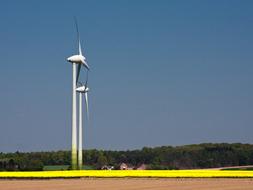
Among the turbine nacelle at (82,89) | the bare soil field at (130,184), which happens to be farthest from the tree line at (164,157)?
the bare soil field at (130,184)

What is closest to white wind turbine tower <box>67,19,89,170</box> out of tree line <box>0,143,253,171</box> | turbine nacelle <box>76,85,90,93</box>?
turbine nacelle <box>76,85,90,93</box>

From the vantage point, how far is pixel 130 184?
49031mm

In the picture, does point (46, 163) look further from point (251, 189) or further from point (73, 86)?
point (251, 189)

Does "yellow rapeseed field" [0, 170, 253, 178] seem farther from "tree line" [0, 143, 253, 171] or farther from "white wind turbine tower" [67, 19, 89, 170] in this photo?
"tree line" [0, 143, 253, 171]

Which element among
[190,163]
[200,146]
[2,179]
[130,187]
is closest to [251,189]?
[130,187]

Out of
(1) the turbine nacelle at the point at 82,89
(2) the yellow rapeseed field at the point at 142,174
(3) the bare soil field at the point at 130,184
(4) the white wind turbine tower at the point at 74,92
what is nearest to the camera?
(3) the bare soil field at the point at 130,184

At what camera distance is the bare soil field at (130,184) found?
44.7 metres

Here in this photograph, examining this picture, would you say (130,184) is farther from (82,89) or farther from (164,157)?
(164,157)

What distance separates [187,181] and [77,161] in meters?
19.9

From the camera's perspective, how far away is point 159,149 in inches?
5118

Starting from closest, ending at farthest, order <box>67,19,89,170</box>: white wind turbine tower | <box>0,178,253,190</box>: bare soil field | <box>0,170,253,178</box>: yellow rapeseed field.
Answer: <box>0,178,253,190</box>: bare soil field → <box>0,170,253,178</box>: yellow rapeseed field → <box>67,19,89,170</box>: white wind turbine tower

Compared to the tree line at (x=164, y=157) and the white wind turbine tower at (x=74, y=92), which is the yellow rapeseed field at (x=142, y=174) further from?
the tree line at (x=164, y=157)

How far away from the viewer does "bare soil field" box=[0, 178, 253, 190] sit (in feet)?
147

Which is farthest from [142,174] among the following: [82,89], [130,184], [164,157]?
[164,157]
